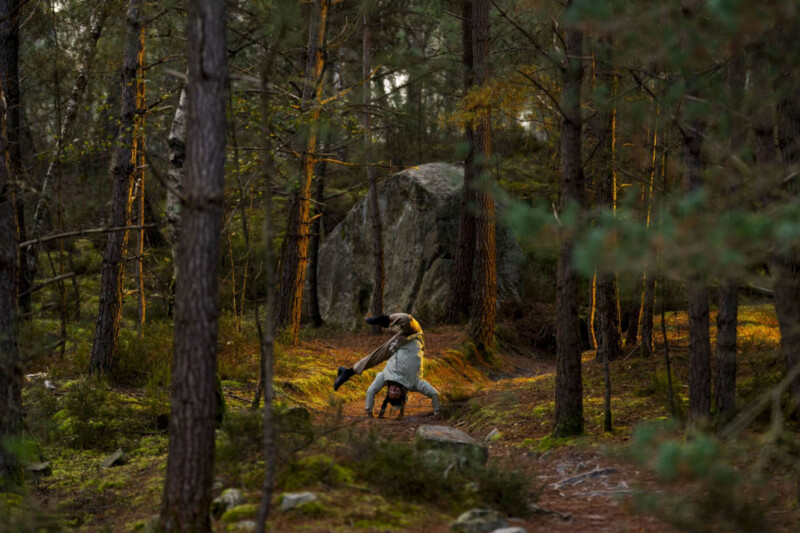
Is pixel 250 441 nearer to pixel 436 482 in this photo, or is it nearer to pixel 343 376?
pixel 436 482

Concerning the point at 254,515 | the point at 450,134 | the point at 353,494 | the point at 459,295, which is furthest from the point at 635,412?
the point at 450,134

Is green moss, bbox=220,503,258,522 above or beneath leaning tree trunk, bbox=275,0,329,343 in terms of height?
beneath

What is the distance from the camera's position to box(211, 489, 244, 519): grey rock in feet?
15.5

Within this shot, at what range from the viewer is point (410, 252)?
1827cm

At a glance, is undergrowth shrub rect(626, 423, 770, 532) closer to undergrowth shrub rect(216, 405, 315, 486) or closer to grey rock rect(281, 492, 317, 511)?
grey rock rect(281, 492, 317, 511)

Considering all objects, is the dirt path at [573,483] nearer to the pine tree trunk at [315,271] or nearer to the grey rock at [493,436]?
the grey rock at [493,436]

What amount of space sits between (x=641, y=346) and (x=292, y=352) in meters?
5.95

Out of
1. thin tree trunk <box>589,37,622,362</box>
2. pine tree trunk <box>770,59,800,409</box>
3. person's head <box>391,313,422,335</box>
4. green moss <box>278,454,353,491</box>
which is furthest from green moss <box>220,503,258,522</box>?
thin tree trunk <box>589,37,622,362</box>

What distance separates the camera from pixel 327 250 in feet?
66.4

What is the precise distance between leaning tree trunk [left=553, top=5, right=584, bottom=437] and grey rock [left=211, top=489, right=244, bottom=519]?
358 centimetres

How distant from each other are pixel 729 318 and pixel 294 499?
3.85 metres

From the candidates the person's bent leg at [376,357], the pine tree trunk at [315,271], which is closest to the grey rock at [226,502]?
the person's bent leg at [376,357]

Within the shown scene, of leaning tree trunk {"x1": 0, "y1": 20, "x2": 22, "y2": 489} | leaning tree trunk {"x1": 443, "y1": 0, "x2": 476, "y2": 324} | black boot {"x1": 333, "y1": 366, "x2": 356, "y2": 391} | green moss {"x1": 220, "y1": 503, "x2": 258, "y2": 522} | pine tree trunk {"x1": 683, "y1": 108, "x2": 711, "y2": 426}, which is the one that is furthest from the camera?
leaning tree trunk {"x1": 443, "y1": 0, "x2": 476, "y2": 324}

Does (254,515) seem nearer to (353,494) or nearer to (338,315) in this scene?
(353,494)
